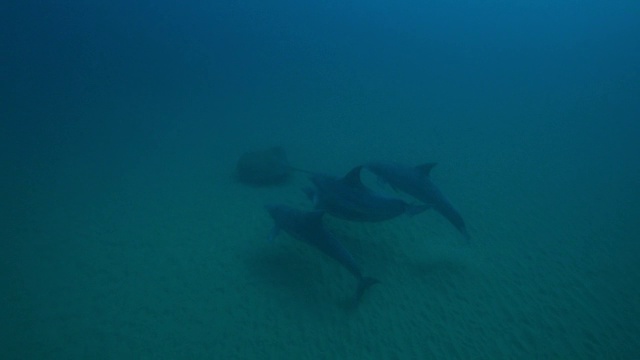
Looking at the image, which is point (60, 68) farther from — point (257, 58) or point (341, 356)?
point (341, 356)

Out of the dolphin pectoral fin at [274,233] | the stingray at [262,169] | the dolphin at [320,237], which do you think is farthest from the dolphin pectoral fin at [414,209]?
the stingray at [262,169]

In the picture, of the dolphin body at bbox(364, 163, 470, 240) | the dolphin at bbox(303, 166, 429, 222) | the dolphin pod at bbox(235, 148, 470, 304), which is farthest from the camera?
the dolphin body at bbox(364, 163, 470, 240)

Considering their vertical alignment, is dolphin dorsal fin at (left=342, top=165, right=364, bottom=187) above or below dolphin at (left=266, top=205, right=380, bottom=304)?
above

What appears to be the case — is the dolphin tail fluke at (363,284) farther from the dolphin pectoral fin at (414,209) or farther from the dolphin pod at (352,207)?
the dolphin pectoral fin at (414,209)

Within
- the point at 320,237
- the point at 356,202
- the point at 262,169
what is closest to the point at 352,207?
the point at 356,202

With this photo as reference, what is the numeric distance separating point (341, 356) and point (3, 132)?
62.5ft

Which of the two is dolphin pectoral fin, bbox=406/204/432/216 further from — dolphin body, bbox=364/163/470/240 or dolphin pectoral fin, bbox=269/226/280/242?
dolphin pectoral fin, bbox=269/226/280/242

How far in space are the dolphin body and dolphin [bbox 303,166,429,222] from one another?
644 mm

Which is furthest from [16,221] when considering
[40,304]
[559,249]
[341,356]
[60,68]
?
[60,68]

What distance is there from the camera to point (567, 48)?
32125 millimetres

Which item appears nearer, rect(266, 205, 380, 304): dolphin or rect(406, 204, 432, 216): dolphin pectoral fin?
rect(266, 205, 380, 304): dolphin

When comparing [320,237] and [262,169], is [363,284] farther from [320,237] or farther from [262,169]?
[262,169]

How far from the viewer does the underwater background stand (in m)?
6.55

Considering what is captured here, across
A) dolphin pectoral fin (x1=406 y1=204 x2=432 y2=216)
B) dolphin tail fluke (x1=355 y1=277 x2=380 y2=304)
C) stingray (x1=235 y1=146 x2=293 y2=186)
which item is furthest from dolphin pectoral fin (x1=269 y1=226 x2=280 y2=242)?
stingray (x1=235 y1=146 x2=293 y2=186)
